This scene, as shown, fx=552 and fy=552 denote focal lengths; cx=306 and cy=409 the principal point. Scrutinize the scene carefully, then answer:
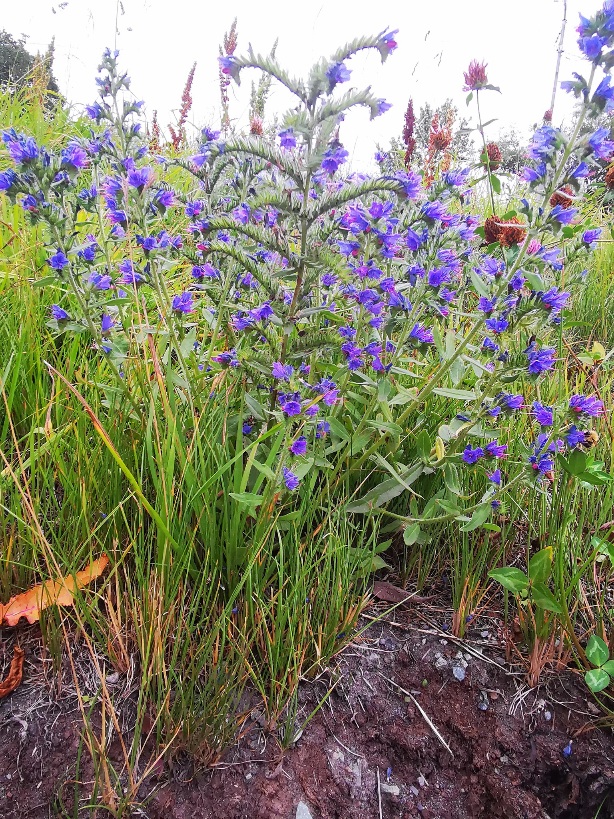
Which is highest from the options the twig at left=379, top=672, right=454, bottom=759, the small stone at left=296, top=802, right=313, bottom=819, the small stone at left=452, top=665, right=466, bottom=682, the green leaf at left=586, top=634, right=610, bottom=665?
the green leaf at left=586, top=634, right=610, bottom=665

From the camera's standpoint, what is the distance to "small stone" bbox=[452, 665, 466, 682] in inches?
66.3

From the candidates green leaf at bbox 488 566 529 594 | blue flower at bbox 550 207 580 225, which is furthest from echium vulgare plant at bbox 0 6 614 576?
green leaf at bbox 488 566 529 594

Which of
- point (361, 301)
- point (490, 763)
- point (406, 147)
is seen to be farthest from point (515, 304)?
point (406, 147)

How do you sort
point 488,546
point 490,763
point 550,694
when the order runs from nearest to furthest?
point 490,763, point 550,694, point 488,546

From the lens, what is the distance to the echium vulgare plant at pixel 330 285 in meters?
A: 1.52

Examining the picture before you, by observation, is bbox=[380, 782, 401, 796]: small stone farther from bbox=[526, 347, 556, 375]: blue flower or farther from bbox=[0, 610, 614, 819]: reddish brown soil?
bbox=[526, 347, 556, 375]: blue flower

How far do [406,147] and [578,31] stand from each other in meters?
1.61

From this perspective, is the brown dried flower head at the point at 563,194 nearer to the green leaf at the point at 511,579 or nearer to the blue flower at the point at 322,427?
the blue flower at the point at 322,427

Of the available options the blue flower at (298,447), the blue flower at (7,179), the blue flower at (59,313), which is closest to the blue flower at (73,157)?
the blue flower at (7,179)

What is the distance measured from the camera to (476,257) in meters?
2.58

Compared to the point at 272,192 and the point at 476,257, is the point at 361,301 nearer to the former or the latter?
the point at 272,192

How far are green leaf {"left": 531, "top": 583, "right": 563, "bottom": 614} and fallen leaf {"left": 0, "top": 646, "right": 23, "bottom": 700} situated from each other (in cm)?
140

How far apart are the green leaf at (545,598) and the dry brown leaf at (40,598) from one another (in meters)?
1.22

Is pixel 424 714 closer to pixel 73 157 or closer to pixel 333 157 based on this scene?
pixel 333 157
